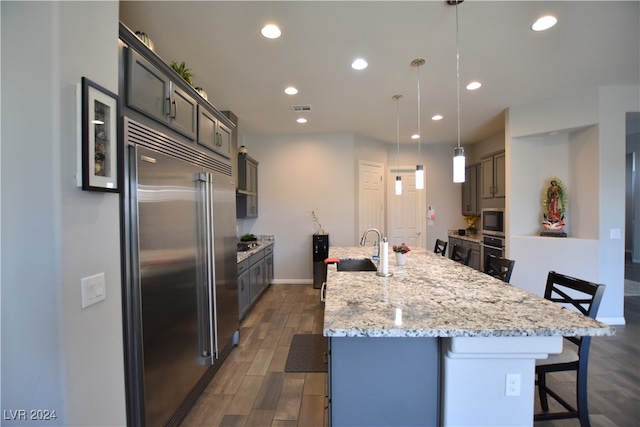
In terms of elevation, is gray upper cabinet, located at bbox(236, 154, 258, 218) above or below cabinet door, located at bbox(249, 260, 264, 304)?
above

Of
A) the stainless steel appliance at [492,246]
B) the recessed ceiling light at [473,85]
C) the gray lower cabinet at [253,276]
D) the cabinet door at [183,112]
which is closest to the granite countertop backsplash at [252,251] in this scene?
the gray lower cabinet at [253,276]

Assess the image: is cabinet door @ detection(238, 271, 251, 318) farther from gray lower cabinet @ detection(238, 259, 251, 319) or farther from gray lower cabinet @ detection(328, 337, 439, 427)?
gray lower cabinet @ detection(328, 337, 439, 427)

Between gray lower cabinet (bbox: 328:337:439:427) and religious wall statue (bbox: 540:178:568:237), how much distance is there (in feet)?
11.5

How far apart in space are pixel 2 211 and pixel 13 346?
500 millimetres

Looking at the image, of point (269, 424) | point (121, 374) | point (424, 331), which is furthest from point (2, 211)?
point (269, 424)

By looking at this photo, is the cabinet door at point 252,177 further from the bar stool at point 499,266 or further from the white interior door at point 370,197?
the bar stool at point 499,266

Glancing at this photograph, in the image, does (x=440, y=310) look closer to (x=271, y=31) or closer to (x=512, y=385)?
(x=512, y=385)

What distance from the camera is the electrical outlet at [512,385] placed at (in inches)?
52.8

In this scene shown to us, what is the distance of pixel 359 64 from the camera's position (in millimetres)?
2752

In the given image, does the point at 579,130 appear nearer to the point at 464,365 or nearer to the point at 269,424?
the point at 464,365

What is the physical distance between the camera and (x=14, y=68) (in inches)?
40.0

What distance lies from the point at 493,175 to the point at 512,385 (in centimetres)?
424

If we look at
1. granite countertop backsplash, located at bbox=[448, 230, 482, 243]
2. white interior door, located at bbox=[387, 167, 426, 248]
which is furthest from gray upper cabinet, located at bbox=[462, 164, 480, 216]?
white interior door, located at bbox=[387, 167, 426, 248]

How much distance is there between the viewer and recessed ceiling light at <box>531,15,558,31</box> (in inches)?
82.9
